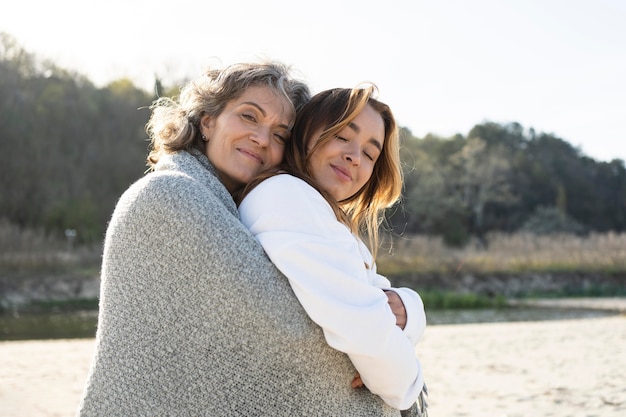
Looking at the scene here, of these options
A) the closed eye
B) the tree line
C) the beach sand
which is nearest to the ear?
the closed eye

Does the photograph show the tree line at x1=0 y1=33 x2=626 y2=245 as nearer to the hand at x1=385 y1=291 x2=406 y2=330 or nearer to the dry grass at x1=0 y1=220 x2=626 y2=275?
the dry grass at x1=0 y1=220 x2=626 y2=275

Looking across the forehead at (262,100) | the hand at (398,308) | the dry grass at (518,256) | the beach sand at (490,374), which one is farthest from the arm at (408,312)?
the dry grass at (518,256)

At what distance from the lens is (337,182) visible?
80.7 inches

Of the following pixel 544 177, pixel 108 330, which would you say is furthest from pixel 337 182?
pixel 544 177

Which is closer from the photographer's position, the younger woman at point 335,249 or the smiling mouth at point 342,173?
the younger woman at point 335,249

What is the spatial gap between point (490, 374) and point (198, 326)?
6.04 metres

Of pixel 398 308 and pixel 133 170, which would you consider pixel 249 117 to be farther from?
pixel 133 170

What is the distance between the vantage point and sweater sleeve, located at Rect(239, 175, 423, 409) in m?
1.52

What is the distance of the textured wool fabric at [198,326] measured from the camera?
154 cm

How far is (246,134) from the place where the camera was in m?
2.01

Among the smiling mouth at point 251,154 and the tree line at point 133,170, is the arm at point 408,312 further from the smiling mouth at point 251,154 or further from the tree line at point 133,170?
the tree line at point 133,170

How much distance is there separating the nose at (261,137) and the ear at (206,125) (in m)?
0.15

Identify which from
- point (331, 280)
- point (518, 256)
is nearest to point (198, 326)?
point (331, 280)

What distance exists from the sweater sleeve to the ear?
1.53 feet
